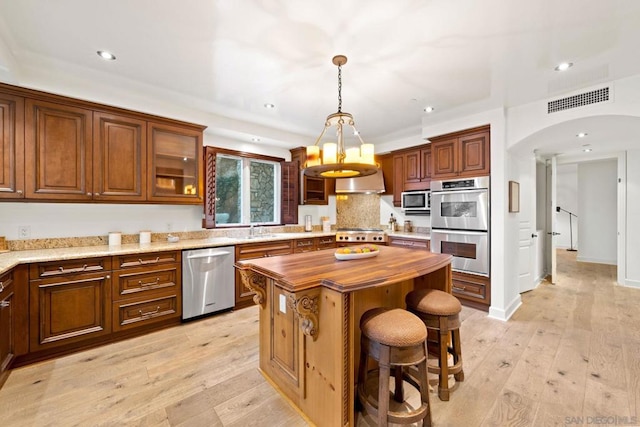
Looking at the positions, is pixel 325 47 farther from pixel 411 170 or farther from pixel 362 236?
pixel 362 236

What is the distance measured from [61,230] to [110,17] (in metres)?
2.27

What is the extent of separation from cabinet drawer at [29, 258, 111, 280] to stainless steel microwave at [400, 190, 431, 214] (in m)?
4.16

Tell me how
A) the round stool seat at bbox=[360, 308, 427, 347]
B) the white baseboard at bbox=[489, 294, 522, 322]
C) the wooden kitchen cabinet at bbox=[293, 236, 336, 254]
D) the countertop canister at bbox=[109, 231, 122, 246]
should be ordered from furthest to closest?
the wooden kitchen cabinet at bbox=[293, 236, 336, 254]
the white baseboard at bbox=[489, 294, 522, 322]
the countertop canister at bbox=[109, 231, 122, 246]
the round stool seat at bbox=[360, 308, 427, 347]

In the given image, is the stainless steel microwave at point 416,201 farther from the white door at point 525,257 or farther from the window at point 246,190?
the window at point 246,190

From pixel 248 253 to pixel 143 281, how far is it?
4.01ft

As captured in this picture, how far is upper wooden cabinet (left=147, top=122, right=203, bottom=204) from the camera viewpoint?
320 cm

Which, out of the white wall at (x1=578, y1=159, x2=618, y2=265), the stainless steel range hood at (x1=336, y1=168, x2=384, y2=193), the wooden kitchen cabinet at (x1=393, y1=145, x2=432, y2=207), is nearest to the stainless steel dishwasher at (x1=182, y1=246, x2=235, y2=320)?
the stainless steel range hood at (x1=336, y1=168, x2=384, y2=193)

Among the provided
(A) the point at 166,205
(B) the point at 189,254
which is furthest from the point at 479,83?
(A) the point at 166,205

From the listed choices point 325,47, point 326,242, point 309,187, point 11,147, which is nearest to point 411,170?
point 309,187

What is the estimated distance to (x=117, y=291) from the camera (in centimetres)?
273

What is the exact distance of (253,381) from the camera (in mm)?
2166

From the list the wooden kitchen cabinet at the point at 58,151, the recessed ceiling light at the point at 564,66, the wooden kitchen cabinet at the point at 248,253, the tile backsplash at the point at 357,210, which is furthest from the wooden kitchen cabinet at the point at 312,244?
the recessed ceiling light at the point at 564,66

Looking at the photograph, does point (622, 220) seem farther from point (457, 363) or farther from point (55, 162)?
point (55, 162)

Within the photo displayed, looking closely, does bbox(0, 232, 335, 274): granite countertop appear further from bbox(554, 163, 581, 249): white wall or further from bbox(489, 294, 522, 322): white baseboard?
bbox(554, 163, 581, 249): white wall
